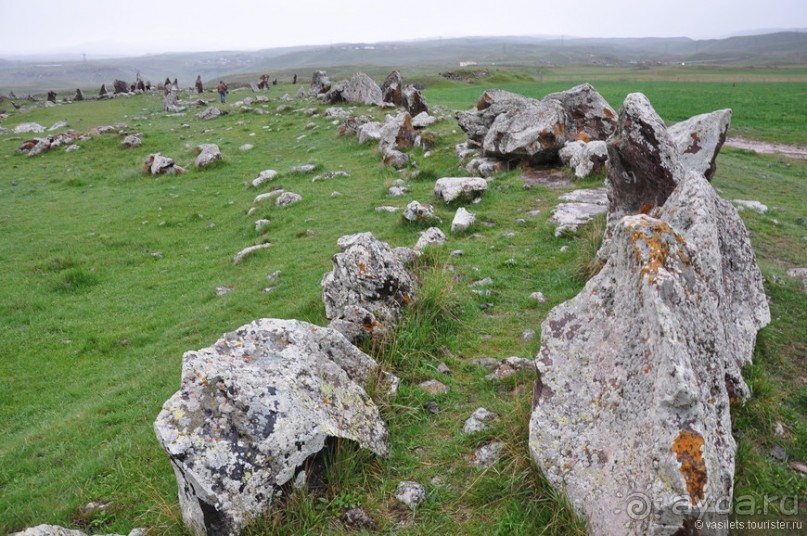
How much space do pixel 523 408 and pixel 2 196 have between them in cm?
2959

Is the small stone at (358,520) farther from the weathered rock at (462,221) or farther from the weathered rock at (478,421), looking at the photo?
the weathered rock at (462,221)

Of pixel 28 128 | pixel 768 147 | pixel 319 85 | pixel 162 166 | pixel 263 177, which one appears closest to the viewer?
pixel 263 177

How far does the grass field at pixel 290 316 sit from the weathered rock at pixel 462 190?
1.67 ft

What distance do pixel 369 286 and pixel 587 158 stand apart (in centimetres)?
1140

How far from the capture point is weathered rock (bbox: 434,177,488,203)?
1667 cm

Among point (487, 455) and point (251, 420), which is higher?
point (251, 420)

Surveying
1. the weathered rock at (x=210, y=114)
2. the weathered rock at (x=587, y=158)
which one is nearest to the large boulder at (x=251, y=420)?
the weathered rock at (x=587, y=158)

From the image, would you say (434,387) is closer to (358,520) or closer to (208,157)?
(358,520)

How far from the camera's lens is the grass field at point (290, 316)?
A: 5742 millimetres

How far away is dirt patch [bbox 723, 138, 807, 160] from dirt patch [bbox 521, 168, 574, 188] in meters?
16.0

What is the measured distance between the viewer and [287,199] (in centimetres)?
1989

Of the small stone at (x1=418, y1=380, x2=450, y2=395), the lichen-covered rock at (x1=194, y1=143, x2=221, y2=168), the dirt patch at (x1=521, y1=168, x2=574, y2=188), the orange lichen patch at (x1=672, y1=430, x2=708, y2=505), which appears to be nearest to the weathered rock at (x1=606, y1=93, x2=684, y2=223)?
the small stone at (x1=418, y1=380, x2=450, y2=395)

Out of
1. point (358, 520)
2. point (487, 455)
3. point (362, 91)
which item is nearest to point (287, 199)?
point (487, 455)

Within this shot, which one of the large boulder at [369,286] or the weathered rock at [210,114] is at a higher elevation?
the weathered rock at [210,114]
